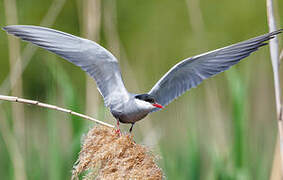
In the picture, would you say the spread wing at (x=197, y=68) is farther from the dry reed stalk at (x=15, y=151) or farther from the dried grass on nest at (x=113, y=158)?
the dry reed stalk at (x=15, y=151)

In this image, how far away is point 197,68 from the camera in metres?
1.80

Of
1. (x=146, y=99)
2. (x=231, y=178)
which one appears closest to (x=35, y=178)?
(x=146, y=99)

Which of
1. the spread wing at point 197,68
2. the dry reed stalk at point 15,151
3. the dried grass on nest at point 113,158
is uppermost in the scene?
the spread wing at point 197,68

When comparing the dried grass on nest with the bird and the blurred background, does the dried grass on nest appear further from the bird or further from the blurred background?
the bird

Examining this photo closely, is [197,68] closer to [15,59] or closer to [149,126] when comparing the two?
[149,126]

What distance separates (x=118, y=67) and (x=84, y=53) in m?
0.13

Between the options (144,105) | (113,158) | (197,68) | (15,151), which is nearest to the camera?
(113,158)

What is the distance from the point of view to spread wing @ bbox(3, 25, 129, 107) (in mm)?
1521

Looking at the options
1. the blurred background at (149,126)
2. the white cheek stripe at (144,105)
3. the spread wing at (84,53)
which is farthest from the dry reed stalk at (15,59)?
the white cheek stripe at (144,105)

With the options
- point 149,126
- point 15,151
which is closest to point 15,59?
point 15,151

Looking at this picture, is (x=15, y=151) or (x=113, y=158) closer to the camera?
(x=113, y=158)

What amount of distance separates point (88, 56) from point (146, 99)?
0.27 meters

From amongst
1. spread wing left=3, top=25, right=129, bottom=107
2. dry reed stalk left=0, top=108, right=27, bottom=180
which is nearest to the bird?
spread wing left=3, top=25, right=129, bottom=107

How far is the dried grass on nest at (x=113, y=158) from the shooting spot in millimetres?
1259
